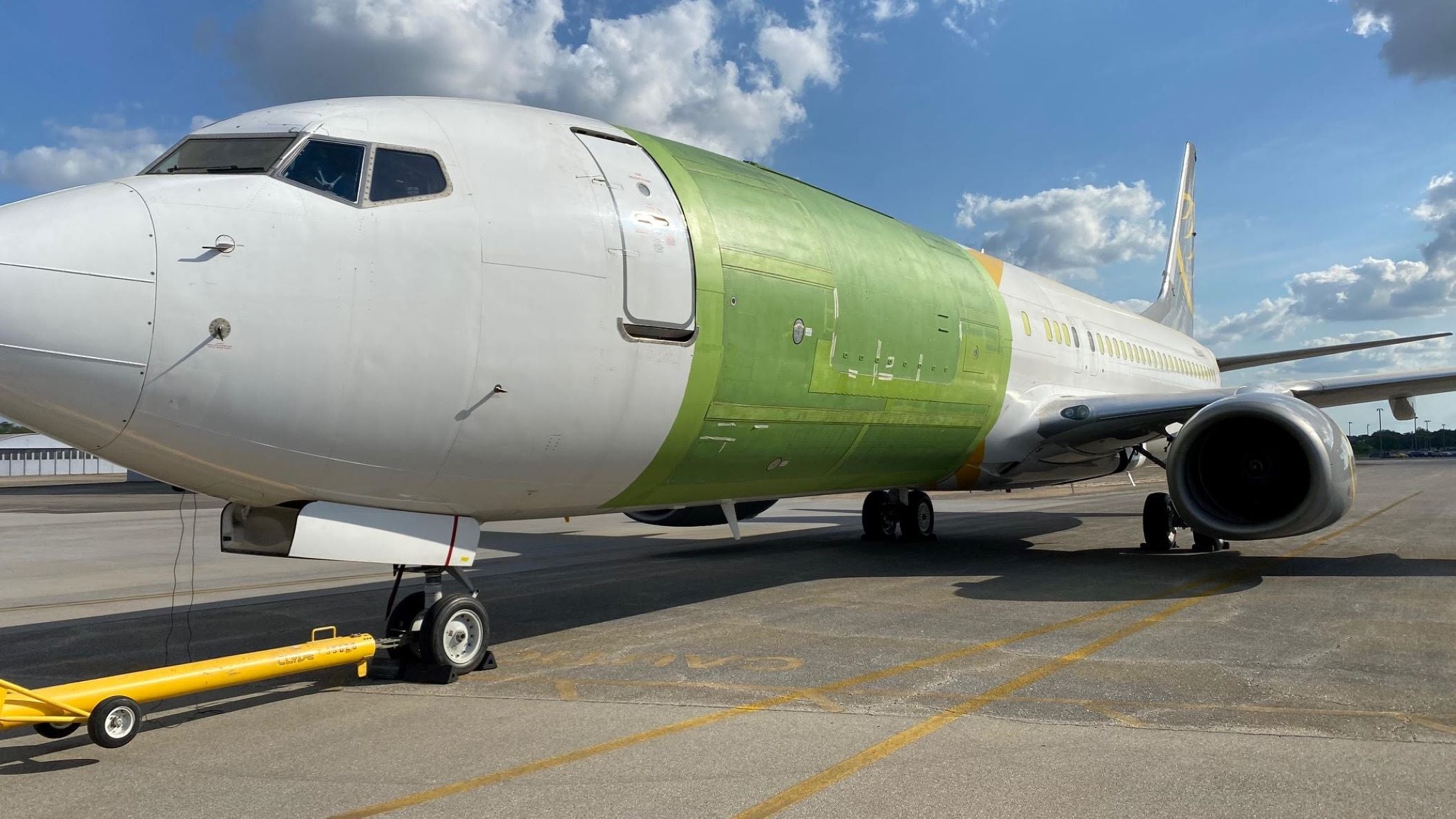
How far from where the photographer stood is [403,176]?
5.65m

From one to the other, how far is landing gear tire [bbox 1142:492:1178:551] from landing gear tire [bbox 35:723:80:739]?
12.3m

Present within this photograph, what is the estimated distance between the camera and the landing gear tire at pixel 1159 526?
521 inches

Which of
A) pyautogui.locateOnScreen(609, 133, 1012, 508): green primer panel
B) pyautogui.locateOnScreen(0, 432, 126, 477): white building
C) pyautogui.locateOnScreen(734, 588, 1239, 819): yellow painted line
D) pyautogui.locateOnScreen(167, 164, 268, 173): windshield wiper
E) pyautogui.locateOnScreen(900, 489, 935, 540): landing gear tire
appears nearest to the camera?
pyautogui.locateOnScreen(734, 588, 1239, 819): yellow painted line

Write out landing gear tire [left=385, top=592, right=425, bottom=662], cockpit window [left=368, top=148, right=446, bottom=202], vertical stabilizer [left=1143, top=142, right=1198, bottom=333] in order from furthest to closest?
vertical stabilizer [left=1143, top=142, right=1198, bottom=333]
landing gear tire [left=385, top=592, right=425, bottom=662]
cockpit window [left=368, top=148, right=446, bottom=202]

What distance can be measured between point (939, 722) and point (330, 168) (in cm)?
445

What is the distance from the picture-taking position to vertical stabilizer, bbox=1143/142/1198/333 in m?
22.4

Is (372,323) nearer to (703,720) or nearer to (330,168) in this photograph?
(330,168)

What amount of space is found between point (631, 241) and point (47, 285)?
3.21 m

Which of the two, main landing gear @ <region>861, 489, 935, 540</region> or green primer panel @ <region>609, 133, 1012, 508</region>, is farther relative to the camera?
main landing gear @ <region>861, 489, 935, 540</region>

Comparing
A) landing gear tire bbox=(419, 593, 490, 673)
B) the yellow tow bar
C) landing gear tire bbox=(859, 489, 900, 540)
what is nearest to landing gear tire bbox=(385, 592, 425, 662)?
landing gear tire bbox=(419, 593, 490, 673)

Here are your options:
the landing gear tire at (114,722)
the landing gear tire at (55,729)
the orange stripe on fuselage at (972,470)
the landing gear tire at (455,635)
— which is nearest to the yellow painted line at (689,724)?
the landing gear tire at (114,722)

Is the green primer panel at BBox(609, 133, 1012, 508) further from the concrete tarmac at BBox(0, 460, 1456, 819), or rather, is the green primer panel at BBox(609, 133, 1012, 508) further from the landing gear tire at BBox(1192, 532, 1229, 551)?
the landing gear tire at BBox(1192, 532, 1229, 551)

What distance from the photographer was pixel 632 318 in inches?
248

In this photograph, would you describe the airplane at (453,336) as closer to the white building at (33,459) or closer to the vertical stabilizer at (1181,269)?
the vertical stabilizer at (1181,269)
